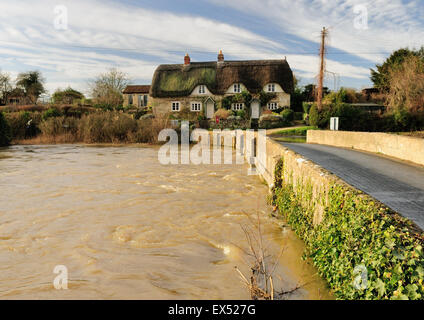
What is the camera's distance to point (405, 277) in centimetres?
290

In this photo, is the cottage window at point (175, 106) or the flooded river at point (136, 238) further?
the cottage window at point (175, 106)

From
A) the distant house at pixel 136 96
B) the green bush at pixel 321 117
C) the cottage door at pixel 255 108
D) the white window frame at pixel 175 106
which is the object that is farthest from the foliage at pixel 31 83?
the green bush at pixel 321 117

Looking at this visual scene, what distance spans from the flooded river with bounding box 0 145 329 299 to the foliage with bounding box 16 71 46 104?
50565 mm

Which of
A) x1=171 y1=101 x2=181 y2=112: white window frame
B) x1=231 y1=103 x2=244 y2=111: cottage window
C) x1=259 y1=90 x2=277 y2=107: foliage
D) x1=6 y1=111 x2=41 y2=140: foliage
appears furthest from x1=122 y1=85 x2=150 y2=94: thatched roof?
x1=6 y1=111 x2=41 y2=140: foliage

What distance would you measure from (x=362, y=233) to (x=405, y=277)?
76cm

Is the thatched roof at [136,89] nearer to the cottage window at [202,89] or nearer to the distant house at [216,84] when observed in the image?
the distant house at [216,84]

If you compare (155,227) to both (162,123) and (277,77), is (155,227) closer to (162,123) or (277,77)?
(162,123)

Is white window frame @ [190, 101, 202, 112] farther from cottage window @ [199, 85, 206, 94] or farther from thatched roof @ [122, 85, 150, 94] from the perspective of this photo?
thatched roof @ [122, 85, 150, 94]

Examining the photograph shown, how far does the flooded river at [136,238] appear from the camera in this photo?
15.6ft

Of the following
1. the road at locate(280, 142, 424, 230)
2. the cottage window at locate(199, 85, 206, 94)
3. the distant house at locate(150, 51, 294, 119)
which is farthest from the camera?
the cottage window at locate(199, 85, 206, 94)

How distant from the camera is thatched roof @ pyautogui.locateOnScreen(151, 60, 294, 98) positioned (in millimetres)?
43938

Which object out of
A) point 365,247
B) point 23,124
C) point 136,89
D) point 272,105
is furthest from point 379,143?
point 136,89

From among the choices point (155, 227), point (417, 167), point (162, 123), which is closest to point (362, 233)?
point (155, 227)

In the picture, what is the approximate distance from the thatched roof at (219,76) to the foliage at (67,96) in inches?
604
